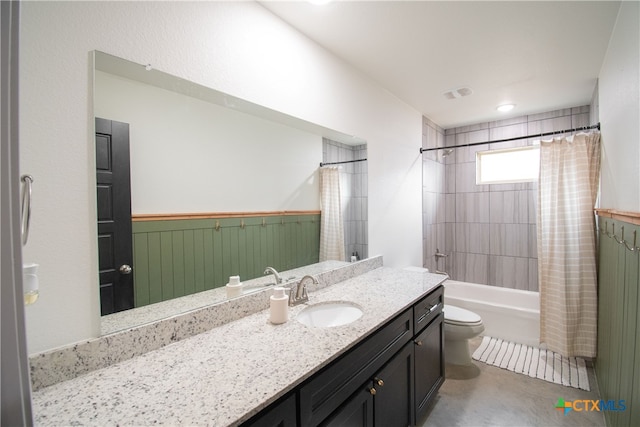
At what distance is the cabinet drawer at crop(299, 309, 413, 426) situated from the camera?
91 centimetres

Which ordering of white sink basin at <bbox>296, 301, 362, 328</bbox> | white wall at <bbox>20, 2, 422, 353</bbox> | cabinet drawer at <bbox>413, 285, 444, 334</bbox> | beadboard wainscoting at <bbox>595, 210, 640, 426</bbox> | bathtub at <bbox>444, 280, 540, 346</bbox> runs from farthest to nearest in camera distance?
bathtub at <bbox>444, 280, 540, 346</bbox>
cabinet drawer at <bbox>413, 285, 444, 334</bbox>
white sink basin at <bbox>296, 301, 362, 328</bbox>
beadboard wainscoting at <bbox>595, 210, 640, 426</bbox>
white wall at <bbox>20, 2, 422, 353</bbox>

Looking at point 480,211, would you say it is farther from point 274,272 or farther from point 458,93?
point 274,272

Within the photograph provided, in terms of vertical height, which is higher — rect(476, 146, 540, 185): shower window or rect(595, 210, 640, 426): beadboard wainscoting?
rect(476, 146, 540, 185): shower window

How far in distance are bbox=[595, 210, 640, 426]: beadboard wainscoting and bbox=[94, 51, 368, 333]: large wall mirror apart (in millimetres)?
1540

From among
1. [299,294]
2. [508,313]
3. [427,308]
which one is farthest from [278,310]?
[508,313]

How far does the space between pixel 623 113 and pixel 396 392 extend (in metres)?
1.88

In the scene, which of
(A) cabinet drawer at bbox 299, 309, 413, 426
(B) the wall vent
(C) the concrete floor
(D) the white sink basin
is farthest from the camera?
(B) the wall vent

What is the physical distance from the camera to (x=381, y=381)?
4.04ft

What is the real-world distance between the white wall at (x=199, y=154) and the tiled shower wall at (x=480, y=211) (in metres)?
2.23

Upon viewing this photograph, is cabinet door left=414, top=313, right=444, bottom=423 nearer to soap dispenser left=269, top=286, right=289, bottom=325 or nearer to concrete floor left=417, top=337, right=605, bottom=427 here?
concrete floor left=417, top=337, right=605, bottom=427

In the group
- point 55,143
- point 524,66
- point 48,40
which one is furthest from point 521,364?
point 48,40

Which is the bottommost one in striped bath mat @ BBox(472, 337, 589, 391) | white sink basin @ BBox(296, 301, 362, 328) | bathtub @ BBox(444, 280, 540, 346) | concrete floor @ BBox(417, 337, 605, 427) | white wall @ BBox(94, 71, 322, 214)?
concrete floor @ BBox(417, 337, 605, 427)

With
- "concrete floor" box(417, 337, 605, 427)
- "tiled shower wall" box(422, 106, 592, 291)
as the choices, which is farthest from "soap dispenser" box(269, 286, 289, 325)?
"tiled shower wall" box(422, 106, 592, 291)

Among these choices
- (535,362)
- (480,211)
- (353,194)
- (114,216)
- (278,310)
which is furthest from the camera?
(480,211)
